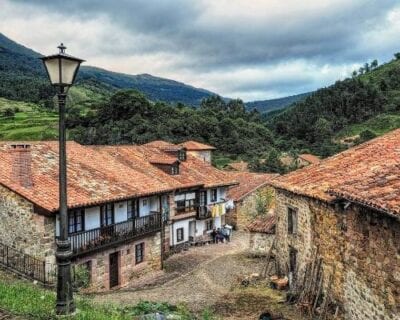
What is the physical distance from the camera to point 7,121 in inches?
3189

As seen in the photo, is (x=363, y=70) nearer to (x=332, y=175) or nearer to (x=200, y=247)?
(x=200, y=247)

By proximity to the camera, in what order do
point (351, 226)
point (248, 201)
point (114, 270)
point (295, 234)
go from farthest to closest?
point (248, 201) → point (114, 270) → point (295, 234) → point (351, 226)

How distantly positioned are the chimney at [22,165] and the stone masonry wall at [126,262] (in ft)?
Answer: 14.6

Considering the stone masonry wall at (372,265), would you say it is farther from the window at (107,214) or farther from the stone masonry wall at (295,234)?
the window at (107,214)

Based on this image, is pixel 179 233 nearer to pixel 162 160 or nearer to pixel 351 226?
pixel 162 160

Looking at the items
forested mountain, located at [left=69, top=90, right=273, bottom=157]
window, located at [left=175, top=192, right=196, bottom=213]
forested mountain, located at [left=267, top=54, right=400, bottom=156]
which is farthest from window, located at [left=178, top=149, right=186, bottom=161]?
forested mountain, located at [left=267, top=54, right=400, bottom=156]

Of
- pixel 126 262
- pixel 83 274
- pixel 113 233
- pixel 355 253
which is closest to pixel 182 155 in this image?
pixel 126 262

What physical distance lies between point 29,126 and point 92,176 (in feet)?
178

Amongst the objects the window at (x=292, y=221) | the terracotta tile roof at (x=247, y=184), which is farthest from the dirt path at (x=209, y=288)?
the terracotta tile roof at (x=247, y=184)

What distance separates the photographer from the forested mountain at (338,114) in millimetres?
105688

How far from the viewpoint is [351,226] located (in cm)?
1520

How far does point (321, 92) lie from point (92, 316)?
4941 inches

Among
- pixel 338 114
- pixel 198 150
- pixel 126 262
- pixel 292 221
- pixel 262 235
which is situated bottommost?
pixel 126 262

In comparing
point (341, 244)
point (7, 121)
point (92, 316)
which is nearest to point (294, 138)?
point (7, 121)
